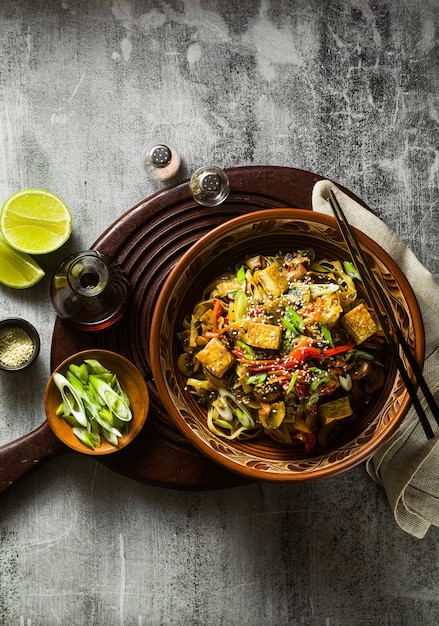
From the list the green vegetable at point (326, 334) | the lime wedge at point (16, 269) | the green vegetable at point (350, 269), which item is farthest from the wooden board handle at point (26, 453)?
the green vegetable at point (350, 269)

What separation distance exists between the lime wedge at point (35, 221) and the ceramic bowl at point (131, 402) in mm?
532

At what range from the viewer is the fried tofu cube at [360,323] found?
2180 millimetres

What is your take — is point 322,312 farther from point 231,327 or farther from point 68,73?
point 68,73

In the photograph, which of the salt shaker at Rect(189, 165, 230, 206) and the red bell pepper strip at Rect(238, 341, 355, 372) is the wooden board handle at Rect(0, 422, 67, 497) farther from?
the salt shaker at Rect(189, 165, 230, 206)

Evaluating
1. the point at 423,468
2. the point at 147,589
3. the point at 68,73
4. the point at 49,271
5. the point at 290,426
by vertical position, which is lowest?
the point at 147,589

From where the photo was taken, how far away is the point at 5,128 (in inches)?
111

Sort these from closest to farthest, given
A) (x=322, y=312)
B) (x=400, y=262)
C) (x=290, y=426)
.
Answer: (x=322, y=312)
(x=290, y=426)
(x=400, y=262)

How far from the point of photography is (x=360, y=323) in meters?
2.18

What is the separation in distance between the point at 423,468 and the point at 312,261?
99 centimetres

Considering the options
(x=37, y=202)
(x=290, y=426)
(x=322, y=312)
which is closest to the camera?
(x=322, y=312)

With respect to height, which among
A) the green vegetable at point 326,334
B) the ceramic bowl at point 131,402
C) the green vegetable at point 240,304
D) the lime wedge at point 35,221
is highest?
the lime wedge at point 35,221

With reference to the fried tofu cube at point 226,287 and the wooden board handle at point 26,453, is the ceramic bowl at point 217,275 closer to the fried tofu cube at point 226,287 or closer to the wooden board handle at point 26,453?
the fried tofu cube at point 226,287

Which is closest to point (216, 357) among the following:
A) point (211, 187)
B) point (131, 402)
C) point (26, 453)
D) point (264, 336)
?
point (264, 336)

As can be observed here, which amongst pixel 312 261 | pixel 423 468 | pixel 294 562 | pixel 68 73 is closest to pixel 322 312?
pixel 312 261
